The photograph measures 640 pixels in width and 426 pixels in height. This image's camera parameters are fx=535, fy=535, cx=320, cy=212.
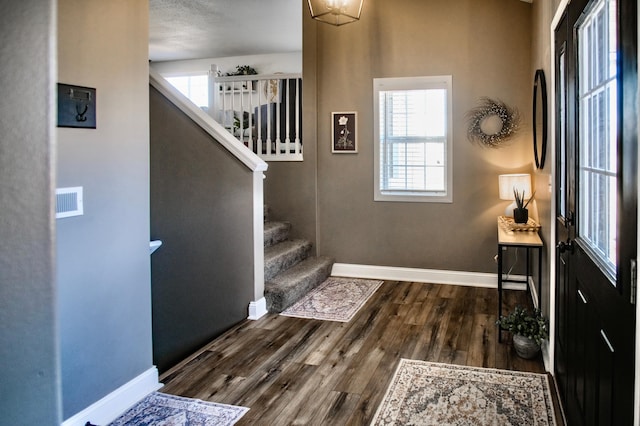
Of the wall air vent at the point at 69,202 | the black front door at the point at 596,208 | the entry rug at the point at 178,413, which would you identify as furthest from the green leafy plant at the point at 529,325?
the wall air vent at the point at 69,202

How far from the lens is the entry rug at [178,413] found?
8.86ft

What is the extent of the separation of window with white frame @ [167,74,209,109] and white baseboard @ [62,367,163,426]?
7.08 meters

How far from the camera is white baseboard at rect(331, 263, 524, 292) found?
5500 millimetres

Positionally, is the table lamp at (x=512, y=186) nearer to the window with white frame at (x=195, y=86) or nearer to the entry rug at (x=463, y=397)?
the entry rug at (x=463, y=397)

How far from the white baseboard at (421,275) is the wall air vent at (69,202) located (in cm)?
378

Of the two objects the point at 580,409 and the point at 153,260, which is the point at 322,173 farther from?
the point at 580,409

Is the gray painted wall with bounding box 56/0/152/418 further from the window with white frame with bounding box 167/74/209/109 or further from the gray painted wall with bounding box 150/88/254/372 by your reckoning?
the window with white frame with bounding box 167/74/209/109

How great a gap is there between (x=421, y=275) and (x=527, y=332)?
229 centimetres

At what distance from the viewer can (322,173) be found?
5.99 meters

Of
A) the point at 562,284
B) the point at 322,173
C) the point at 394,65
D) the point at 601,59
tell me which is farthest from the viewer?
the point at 322,173

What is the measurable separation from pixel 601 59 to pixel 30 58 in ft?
5.80

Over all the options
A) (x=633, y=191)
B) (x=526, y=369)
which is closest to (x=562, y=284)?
(x=526, y=369)

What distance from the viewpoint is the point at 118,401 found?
279 cm

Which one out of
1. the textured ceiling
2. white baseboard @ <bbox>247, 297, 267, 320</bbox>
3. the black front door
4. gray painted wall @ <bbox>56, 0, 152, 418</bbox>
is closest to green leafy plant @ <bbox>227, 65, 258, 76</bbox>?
the textured ceiling
